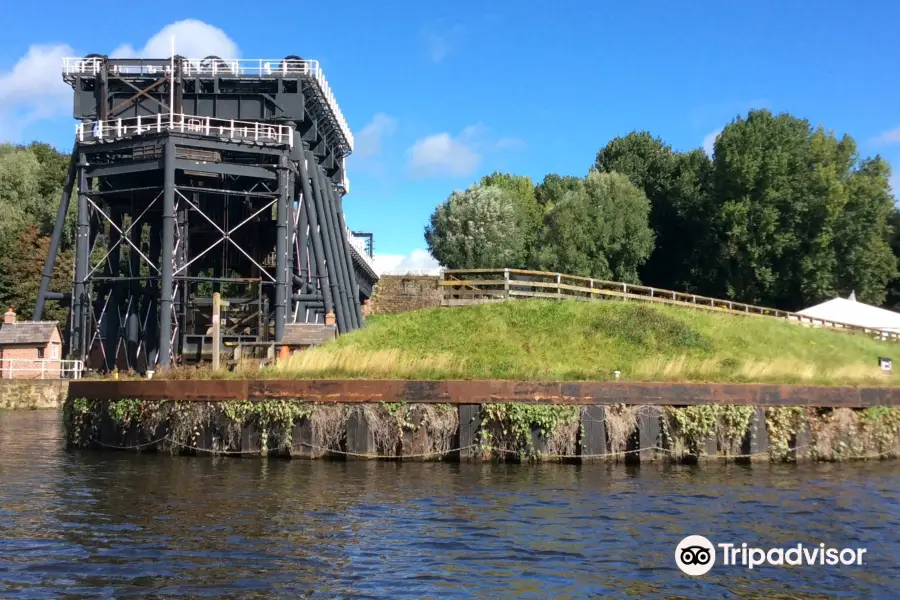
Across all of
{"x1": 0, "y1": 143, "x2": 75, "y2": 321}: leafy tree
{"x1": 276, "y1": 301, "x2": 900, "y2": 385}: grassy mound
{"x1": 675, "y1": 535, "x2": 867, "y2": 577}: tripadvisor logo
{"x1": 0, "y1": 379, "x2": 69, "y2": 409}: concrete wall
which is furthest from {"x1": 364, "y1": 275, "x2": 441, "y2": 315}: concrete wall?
{"x1": 675, "y1": 535, "x2": 867, "y2": 577}: tripadvisor logo

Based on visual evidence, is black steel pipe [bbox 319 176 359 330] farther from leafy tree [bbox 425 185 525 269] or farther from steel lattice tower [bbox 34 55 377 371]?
leafy tree [bbox 425 185 525 269]

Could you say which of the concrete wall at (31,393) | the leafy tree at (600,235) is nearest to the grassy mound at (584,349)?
the concrete wall at (31,393)

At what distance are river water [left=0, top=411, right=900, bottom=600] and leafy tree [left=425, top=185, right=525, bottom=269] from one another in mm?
58398

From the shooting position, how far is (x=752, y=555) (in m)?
12.5

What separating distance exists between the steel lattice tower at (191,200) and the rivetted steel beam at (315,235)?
0.24 feet

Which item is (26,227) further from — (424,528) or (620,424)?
(424,528)

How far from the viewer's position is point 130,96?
47812 millimetres

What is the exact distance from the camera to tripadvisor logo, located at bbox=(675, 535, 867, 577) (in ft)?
39.9

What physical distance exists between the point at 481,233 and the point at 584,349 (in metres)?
49.2

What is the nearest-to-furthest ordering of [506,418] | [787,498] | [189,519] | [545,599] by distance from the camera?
[545,599] < [189,519] < [787,498] < [506,418]

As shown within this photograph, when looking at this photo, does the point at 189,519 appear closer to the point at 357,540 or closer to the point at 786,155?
the point at 357,540

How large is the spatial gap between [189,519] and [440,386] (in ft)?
25.6

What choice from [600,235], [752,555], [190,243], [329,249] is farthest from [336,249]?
[752,555]

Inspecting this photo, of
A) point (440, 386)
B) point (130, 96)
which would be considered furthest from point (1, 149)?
point (440, 386)
